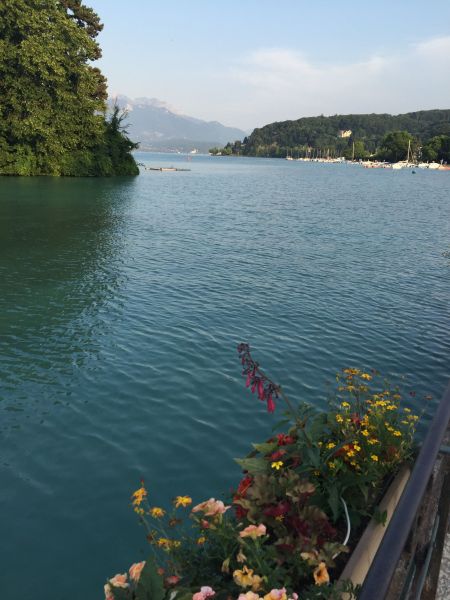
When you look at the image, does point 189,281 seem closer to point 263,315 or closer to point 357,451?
point 263,315

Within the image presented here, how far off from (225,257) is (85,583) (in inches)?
803

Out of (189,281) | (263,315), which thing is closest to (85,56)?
(189,281)

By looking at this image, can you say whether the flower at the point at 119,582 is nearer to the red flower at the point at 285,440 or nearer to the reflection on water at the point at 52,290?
the red flower at the point at 285,440

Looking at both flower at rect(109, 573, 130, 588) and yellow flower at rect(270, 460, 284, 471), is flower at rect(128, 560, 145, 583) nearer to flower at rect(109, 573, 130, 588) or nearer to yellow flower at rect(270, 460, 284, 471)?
flower at rect(109, 573, 130, 588)

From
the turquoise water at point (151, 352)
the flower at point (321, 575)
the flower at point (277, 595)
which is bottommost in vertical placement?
the turquoise water at point (151, 352)

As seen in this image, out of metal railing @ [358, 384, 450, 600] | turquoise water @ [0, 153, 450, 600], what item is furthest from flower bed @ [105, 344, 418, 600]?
turquoise water @ [0, 153, 450, 600]

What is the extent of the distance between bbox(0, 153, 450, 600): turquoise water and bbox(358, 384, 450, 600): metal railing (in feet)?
16.7

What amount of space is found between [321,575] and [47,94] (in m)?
63.5

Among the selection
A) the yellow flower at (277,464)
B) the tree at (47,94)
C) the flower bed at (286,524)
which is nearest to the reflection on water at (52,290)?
the flower bed at (286,524)

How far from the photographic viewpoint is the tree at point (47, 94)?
5359 centimetres

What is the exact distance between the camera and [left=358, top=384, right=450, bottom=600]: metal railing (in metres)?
2.12

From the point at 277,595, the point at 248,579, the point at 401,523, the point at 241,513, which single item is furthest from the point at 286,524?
the point at 401,523

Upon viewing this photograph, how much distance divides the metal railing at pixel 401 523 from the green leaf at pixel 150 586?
1855 mm

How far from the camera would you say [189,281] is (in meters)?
20.8
